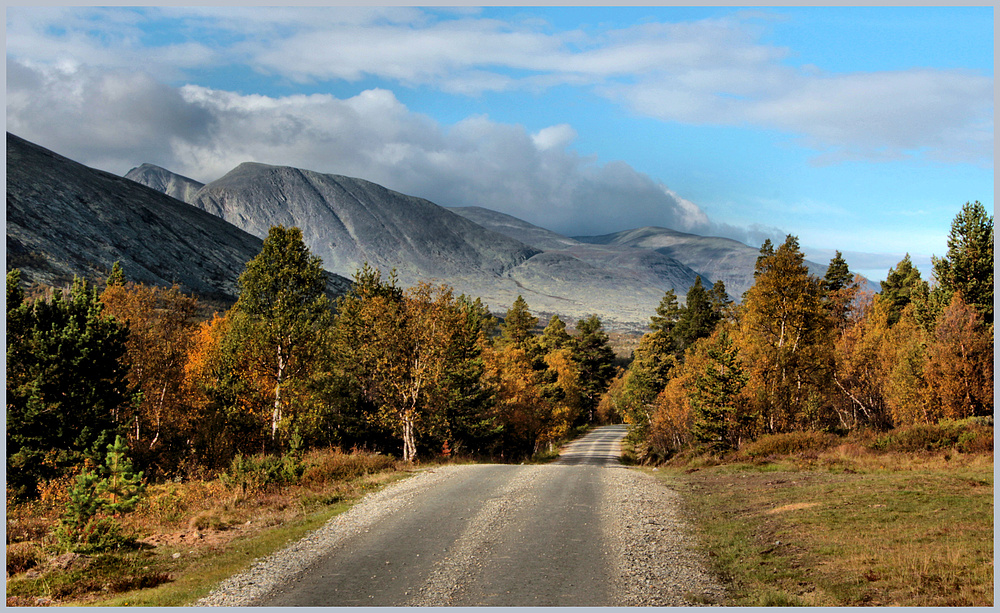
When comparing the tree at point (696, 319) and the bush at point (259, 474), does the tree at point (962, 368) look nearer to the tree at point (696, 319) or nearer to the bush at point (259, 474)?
the tree at point (696, 319)

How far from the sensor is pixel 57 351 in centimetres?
2808

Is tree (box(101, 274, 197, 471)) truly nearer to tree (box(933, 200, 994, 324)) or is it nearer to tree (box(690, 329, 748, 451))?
tree (box(690, 329, 748, 451))

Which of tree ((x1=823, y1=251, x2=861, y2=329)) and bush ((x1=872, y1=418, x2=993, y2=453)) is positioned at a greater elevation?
tree ((x1=823, y1=251, x2=861, y2=329))

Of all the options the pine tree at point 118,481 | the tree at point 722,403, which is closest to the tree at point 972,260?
the tree at point 722,403

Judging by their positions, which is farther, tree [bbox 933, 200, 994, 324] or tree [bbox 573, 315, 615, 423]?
tree [bbox 573, 315, 615, 423]

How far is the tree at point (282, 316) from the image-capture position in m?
34.7

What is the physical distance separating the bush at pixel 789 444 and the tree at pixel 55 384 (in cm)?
3149

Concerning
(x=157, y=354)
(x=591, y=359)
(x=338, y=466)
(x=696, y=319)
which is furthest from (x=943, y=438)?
(x=591, y=359)

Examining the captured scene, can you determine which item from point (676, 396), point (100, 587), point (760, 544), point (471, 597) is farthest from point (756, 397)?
point (100, 587)

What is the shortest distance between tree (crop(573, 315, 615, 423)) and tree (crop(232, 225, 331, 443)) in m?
65.5

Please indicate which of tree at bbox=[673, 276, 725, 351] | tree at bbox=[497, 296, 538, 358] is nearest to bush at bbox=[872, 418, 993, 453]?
tree at bbox=[673, 276, 725, 351]

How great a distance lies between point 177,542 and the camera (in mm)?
14344

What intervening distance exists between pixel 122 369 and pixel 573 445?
53.1m

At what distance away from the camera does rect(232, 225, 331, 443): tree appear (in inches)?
1364
